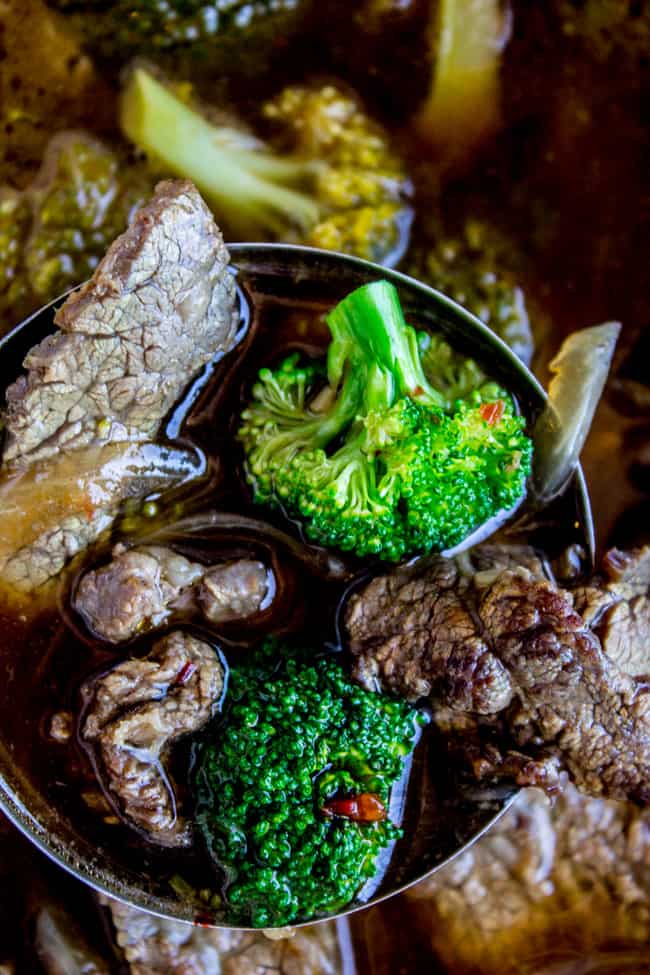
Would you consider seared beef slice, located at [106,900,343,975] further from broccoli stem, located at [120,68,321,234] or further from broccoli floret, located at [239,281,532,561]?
broccoli stem, located at [120,68,321,234]

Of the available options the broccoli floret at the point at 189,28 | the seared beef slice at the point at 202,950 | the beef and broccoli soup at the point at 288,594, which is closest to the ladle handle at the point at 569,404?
the beef and broccoli soup at the point at 288,594

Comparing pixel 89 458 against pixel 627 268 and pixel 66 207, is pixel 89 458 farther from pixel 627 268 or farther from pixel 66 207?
pixel 627 268

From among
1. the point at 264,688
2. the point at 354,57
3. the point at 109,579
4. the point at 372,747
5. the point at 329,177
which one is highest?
the point at 354,57

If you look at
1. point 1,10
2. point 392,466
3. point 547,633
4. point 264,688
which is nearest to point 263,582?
point 264,688

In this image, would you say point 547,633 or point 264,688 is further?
point 264,688

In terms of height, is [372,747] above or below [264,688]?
below
